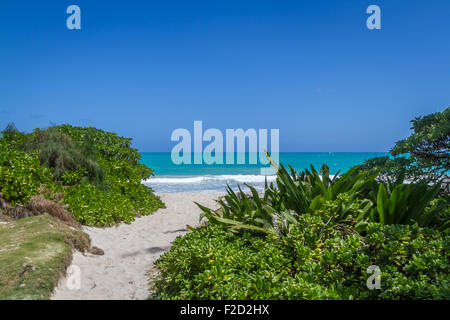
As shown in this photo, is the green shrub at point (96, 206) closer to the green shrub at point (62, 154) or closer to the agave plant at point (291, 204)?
the green shrub at point (62, 154)

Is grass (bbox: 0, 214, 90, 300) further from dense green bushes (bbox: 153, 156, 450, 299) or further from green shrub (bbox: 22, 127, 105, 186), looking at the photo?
green shrub (bbox: 22, 127, 105, 186)

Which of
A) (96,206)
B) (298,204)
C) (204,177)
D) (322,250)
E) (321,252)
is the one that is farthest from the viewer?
(204,177)

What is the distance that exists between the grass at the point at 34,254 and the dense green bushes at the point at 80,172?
1395 millimetres

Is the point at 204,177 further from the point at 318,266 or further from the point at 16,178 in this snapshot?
the point at 318,266

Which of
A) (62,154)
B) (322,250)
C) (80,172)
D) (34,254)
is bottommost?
(34,254)

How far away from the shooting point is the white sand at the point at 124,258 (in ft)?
13.8

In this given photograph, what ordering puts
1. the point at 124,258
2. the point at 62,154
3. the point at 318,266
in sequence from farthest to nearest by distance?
the point at 62,154 < the point at 124,258 < the point at 318,266

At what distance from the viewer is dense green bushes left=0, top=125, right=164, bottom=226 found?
7.41 metres

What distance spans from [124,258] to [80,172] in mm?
4699

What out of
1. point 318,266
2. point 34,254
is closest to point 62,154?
point 34,254

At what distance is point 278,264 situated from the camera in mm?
3357

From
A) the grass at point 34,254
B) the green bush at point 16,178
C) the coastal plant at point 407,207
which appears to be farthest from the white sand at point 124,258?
the coastal plant at point 407,207

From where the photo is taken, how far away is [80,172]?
9.53 meters

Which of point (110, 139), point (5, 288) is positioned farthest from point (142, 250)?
point (110, 139)
